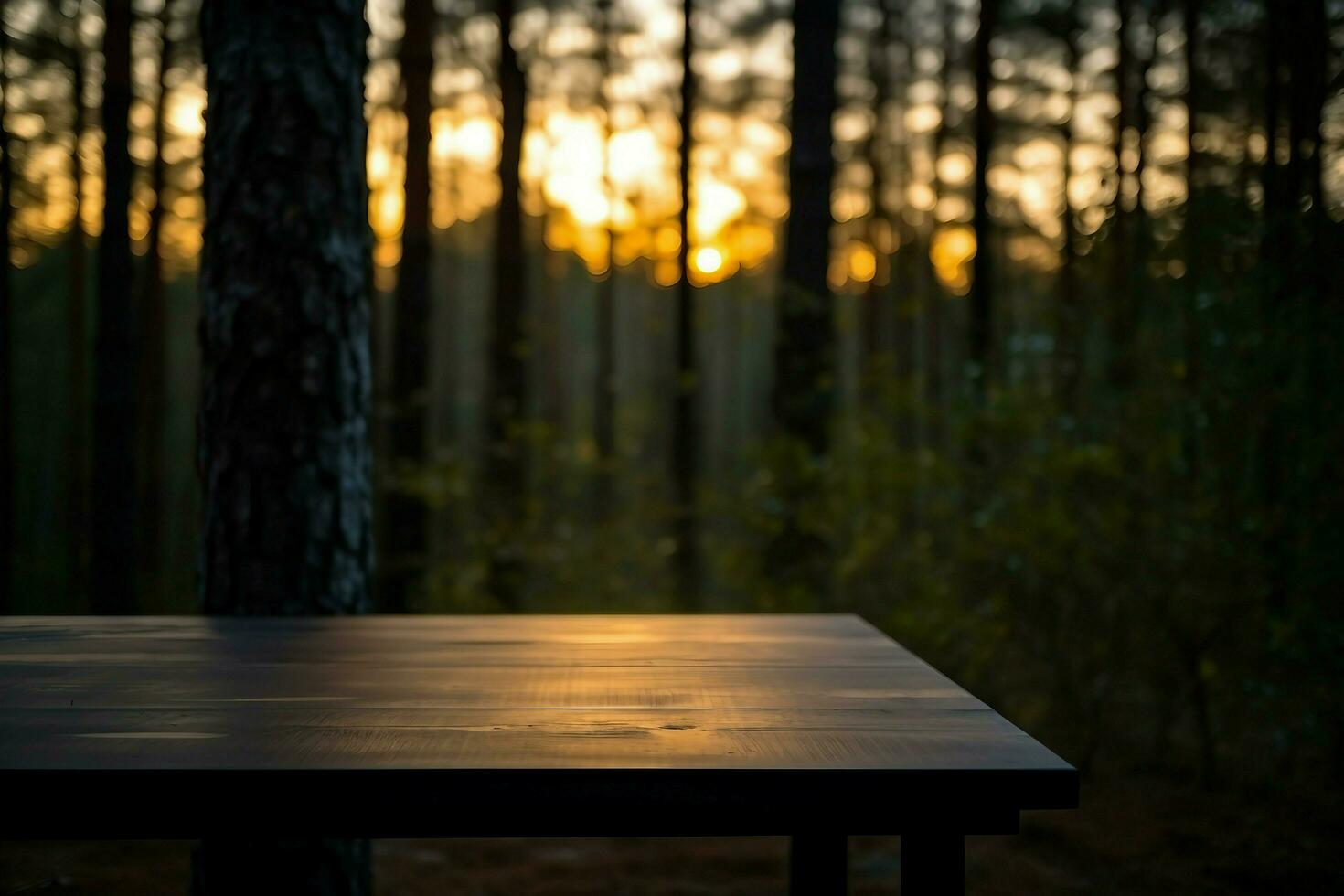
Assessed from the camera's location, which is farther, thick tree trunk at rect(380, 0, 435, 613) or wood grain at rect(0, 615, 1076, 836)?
thick tree trunk at rect(380, 0, 435, 613)

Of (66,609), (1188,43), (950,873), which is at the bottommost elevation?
(66,609)

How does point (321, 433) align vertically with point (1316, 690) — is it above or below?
above

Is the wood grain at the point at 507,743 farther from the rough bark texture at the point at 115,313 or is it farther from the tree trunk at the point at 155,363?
the tree trunk at the point at 155,363

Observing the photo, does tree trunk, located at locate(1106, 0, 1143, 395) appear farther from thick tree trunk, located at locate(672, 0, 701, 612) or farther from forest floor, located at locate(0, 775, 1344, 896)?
thick tree trunk, located at locate(672, 0, 701, 612)

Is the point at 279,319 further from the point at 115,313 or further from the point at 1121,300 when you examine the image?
the point at 115,313

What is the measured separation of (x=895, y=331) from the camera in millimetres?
17156

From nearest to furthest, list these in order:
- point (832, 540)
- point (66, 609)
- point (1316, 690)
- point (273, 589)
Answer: point (273, 589) < point (1316, 690) < point (832, 540) < point (66, 609)

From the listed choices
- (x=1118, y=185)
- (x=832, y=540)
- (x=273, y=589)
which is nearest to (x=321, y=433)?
(x=273, y=589)

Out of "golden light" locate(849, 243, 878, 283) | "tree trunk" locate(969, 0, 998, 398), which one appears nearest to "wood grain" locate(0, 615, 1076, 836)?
"tree trunk" locate(969, 0, 998, 398)

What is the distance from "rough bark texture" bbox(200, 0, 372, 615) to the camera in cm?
257

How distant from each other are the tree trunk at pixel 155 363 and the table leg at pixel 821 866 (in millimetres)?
9018

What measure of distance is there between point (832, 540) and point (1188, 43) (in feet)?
12.9

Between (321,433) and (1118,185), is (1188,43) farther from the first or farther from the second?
(321,433)

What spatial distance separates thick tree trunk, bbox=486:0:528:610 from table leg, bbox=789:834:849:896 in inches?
213
